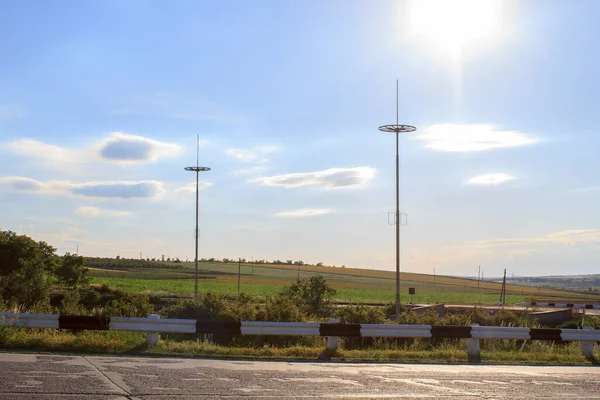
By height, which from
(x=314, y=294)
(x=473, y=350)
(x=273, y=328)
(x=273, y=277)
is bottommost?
(x=273, y=277)

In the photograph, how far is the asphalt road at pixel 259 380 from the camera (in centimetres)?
880

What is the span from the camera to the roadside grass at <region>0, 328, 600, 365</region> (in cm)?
1371

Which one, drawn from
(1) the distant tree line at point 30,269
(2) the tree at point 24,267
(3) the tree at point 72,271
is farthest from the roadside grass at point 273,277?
(2) the tree at point 24,267

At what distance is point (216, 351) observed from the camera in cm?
1441

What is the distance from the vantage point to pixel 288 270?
16650cm

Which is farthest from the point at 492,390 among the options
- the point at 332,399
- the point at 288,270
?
the point at 288,270

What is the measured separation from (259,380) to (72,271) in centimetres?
7005

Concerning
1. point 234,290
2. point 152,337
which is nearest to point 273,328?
point 152,337

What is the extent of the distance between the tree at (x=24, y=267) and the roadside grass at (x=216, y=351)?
28378 mm

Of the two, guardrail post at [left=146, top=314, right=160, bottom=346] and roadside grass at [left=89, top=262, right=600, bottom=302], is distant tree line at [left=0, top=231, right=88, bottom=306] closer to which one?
guardrail post at [left=146, top=314, right=160, bottom=346]

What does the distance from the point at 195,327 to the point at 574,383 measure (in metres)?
7.79

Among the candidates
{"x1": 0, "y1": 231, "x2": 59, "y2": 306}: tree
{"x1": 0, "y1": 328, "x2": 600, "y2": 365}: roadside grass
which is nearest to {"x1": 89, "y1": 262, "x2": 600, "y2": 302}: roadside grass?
{"x1": 0, "y1": 231, "x2": 59, "y2": 306}: tree

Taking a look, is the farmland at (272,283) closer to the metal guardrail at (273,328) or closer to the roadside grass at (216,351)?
the metal guardrail at (273,328)

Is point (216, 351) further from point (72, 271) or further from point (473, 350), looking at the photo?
point (72, 271)
